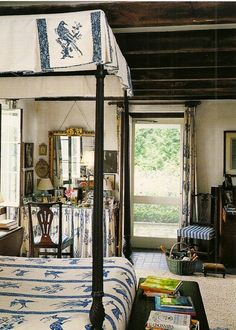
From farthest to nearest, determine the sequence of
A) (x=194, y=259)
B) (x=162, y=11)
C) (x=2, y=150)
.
Answer: (x=2, y=150), (x=194, y=259), (x=162, y=11)

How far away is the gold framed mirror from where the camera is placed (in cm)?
655

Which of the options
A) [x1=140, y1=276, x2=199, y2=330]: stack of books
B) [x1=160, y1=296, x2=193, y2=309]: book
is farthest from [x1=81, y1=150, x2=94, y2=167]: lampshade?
[x1=160, y1=296, x2=193, y2=309]: book

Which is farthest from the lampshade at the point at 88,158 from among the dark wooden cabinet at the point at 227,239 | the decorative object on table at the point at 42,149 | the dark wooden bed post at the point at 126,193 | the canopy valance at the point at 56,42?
the canopy valance at the point at 56,42

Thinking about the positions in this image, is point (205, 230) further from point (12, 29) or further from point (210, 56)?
point (12, 29)

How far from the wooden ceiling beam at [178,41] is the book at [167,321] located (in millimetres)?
2232

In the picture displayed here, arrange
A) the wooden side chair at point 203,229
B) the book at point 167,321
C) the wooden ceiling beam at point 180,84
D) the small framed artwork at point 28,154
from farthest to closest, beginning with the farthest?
the small framed artwork at point 28,154, the wooden side chair at point 203,229, the wooden ceiling beam at point 180,84, the book at point 167,321

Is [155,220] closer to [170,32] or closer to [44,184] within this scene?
[44,184]

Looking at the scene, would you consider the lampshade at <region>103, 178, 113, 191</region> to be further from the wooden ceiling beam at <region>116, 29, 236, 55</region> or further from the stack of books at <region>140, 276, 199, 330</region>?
the stack of books at <region>140, 276, 199, 330</region>

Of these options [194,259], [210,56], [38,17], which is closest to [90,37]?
[38,17]

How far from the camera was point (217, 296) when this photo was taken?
4629 millimetres

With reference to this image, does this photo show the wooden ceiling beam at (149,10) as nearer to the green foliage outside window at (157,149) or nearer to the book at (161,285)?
the book at (161,285)

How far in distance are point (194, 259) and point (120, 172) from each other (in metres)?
1.82

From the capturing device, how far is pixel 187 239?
647 centimetres

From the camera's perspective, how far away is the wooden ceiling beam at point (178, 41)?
347cm
